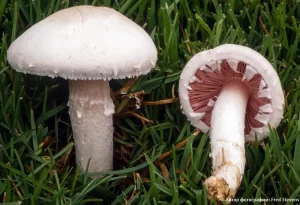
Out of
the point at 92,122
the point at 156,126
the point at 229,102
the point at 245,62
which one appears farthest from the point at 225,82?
the point at 92,122

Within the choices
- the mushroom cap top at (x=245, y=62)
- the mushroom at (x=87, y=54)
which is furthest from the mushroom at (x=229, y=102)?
the mushroom at (x=87, y=54)

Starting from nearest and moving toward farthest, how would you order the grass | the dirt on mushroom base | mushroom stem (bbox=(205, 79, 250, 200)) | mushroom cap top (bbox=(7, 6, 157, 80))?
mushroom cap top (bbox=(7, 6, 157, 80)) < mushroom stem (bbox=(205, 79, 250, 200)) < the grass < the dirt on mushroom base

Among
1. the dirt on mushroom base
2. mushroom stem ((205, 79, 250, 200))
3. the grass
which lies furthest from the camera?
the dirt on mushroom base

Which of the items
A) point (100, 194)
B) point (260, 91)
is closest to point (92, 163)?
point (100, 194)

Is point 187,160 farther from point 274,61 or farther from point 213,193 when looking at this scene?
point 274,61

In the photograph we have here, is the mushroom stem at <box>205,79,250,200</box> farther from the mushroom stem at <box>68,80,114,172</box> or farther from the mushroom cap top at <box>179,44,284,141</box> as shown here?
the mushroom stem at <box>68,80,114,172</box>

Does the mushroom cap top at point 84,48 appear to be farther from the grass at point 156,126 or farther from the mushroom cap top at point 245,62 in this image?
the grass at point 156,126

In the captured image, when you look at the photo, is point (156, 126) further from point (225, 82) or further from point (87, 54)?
point (87, 54)

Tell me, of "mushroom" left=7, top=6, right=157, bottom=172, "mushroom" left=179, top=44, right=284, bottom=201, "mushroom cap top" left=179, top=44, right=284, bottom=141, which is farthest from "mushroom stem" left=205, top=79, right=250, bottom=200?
"mushroom" left=7, top=6, right=157, bottom=172
